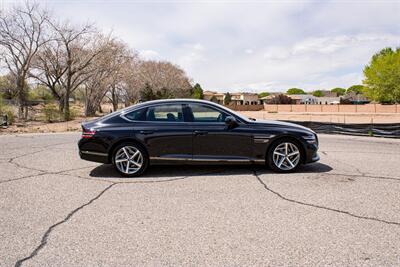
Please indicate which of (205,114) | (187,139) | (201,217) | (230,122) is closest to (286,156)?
(230,122)

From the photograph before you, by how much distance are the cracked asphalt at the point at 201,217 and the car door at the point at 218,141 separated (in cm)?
39

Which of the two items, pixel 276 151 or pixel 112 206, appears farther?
pixel 276 151

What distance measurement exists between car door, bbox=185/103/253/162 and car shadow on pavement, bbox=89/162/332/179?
1.20 feet

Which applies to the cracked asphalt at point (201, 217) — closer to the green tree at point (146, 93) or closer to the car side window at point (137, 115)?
the car side window at point (137, 115)

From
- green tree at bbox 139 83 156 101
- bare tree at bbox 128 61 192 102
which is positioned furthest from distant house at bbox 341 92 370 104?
green tree at bbox 139 83 156 101

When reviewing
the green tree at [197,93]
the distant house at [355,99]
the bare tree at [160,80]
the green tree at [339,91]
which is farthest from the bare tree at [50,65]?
the green tree at [339,91]

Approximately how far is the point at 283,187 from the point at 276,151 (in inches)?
43.2

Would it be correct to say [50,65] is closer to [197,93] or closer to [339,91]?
[197,93]

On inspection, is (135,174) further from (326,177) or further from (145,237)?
(326,177)

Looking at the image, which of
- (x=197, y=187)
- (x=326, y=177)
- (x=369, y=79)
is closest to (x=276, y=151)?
(x=326, y=177)

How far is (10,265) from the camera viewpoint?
279cm

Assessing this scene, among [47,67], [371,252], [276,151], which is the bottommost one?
[371,252]

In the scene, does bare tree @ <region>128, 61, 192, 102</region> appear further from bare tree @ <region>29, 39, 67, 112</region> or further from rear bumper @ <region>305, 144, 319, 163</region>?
rear bumper @ <region>305, 144, 319, 163</region>

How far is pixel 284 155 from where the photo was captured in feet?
20.1
